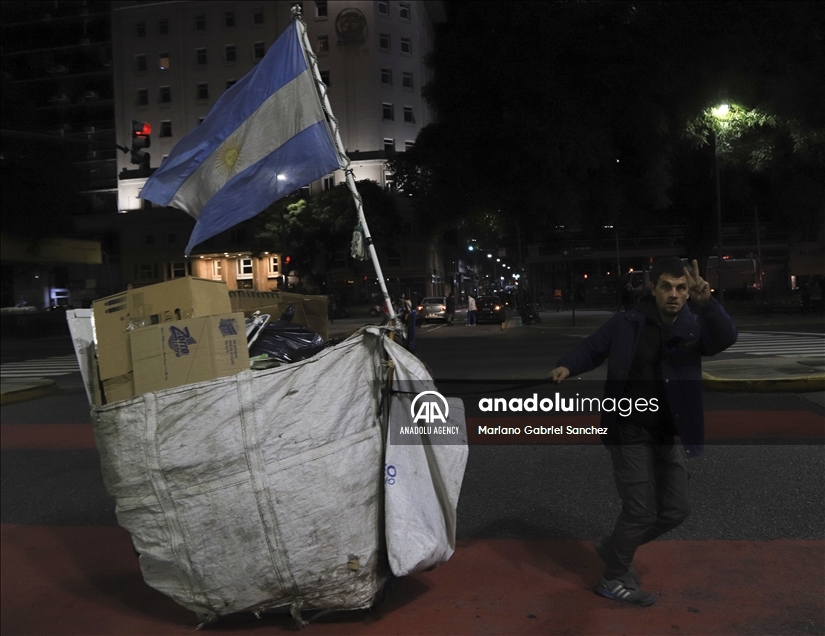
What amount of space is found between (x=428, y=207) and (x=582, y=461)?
2271 mm

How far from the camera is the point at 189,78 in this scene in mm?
9352

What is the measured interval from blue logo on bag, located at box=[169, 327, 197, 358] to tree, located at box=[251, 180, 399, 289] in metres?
2.50

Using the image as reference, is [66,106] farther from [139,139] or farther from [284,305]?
[284,305]

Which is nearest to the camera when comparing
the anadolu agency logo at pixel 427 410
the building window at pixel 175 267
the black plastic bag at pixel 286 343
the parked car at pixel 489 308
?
the anadolu agency logo at pixel 427 410

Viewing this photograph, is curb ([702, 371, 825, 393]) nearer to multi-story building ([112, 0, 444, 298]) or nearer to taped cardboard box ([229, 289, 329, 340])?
multi-story building ([112, 0, 444, 298])

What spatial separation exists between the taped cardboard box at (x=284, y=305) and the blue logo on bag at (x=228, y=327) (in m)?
0.81

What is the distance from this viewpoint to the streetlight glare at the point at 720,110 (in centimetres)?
320

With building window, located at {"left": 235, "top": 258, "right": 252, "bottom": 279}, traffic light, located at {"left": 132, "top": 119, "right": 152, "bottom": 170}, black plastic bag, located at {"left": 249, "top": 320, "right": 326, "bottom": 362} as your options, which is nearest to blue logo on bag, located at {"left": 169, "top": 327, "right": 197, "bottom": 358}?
black plastic bag, located at {"left": 249, "top": 320, "right": 326, "bottom": 362}

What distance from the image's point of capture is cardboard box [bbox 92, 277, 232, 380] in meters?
2.60

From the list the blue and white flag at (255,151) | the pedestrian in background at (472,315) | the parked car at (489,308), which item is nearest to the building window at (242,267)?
the blue and white flag at (255,151)

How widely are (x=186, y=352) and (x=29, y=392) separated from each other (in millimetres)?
9554

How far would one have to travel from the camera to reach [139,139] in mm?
10812

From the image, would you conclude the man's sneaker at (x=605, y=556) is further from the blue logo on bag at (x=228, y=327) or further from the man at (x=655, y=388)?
the blue logo on bag at (x=228, y=327)

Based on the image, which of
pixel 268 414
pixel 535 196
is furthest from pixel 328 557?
pixel 535 196
